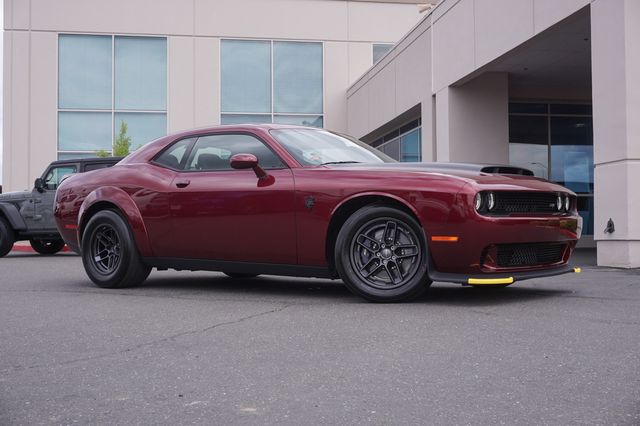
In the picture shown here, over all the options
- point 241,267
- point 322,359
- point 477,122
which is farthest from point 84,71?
point 322,359

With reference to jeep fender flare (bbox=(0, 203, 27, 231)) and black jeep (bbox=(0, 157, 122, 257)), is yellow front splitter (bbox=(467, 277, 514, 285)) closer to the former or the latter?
black jeep (bbox=(0, 157, 122, 257))

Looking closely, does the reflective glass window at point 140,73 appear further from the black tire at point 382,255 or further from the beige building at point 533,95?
the black tire at point 382,255

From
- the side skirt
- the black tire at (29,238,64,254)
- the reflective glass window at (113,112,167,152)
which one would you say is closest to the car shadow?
the side skirt

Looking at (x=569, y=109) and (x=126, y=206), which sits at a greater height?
(x=569, y=109)

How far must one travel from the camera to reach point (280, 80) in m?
26.6

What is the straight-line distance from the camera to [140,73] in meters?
25.9

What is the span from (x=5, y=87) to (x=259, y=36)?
862 cm

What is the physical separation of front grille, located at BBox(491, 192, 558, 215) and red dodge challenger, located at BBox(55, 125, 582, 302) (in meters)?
0.01

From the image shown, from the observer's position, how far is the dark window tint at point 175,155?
704cm

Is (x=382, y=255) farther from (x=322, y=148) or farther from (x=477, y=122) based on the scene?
(x=477, y=122)

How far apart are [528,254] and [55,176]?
1103 centimetres

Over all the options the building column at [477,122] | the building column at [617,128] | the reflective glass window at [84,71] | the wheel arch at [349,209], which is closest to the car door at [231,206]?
the wheel arch at [349,209]

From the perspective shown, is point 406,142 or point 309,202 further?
point 406,142

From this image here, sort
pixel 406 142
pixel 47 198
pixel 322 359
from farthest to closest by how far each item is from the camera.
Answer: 1. pixel 406 142
2. pixel 47 198
3. pixel 322 359
